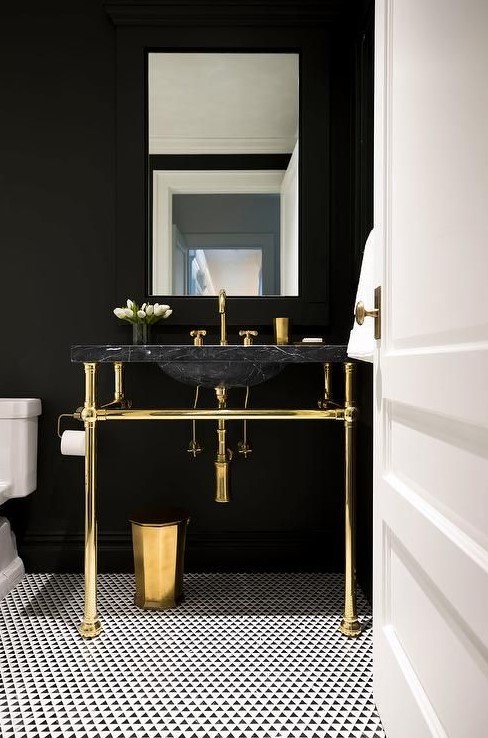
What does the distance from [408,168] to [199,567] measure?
1.76m

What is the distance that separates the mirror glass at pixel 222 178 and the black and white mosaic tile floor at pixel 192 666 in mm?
1197

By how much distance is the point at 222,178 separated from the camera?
2227mm

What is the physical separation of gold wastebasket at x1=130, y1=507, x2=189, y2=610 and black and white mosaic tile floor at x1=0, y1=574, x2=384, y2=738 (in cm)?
5

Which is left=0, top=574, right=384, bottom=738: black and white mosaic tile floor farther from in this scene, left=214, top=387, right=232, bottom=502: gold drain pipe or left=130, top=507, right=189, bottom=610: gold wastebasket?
left=214, top=387, right=232, bottom=502: gold drain pipe

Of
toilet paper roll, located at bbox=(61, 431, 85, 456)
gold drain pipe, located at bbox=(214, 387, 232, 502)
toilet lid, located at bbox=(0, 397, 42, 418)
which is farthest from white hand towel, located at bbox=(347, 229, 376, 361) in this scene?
toilet lid, located at bbox=(0, 397, 42, 418)

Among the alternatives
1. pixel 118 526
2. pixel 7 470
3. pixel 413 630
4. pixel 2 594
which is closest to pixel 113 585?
pixel 118 526

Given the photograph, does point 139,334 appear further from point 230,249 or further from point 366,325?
point 366,325

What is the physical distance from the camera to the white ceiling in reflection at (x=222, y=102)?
86.2 inches

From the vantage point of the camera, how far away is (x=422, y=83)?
0.95m

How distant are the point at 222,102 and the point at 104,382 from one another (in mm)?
1250

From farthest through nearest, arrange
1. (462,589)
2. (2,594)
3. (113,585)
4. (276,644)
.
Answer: (113,585), (2,594), (276,644), (462,589)

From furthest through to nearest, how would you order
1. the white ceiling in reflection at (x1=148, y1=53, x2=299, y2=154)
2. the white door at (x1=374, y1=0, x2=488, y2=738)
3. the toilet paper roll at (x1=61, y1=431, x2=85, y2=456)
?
the white ceiling in reflection at (x1=148, y1=53, x2=299, y2=154), the toilet paper roll at (x1=61, y1=431, x2=85, y2=456), the white door at (x1=374, y1=0, x2=488, y2=738)

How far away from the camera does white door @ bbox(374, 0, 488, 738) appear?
0.71 m

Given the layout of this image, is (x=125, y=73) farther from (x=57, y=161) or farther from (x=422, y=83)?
(x=422, y=83)
